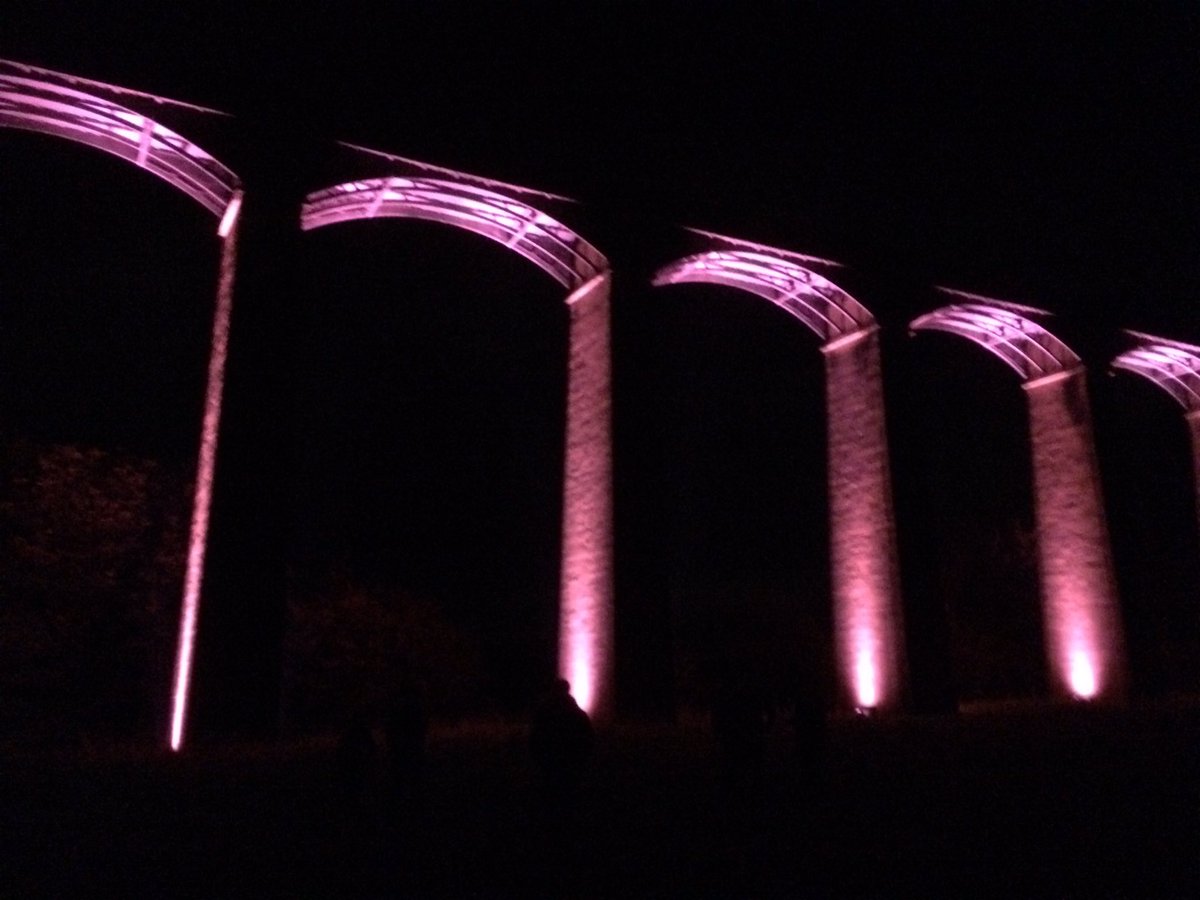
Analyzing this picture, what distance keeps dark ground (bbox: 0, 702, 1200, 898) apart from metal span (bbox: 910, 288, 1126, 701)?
10.4 metres

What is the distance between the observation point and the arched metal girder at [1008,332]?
20.8m

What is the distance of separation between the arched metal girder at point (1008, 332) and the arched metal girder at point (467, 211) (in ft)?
22.4

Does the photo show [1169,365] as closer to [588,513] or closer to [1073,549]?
[1073,549]

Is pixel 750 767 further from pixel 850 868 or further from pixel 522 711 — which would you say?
pixel 522 711

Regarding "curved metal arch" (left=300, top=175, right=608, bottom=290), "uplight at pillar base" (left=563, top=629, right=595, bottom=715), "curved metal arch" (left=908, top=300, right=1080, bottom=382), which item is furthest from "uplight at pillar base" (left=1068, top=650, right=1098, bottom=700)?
"curved metal arch" (left=300, top=175, right=608, bottom=290)

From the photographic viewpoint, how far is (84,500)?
54.1 feet

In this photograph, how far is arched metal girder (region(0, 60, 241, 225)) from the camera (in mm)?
13945

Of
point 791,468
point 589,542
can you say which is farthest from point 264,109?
point 791,468

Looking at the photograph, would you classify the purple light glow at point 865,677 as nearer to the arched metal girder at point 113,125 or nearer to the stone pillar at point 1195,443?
the stone pillar at point 1195,443

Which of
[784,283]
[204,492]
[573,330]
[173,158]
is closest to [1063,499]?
[784,283]

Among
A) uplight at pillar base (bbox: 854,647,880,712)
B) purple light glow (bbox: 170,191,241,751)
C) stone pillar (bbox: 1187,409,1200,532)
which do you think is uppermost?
stone pillar (bbox: 1187,409,1200,532)

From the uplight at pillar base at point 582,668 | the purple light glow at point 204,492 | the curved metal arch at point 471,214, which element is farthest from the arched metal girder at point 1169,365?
the purple light glow at point 204,492

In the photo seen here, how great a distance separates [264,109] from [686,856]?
12.4 meters

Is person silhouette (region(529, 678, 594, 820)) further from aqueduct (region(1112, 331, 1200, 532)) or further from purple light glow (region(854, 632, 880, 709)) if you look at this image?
aqueduct (region(1112, 331, 1200, 532))
